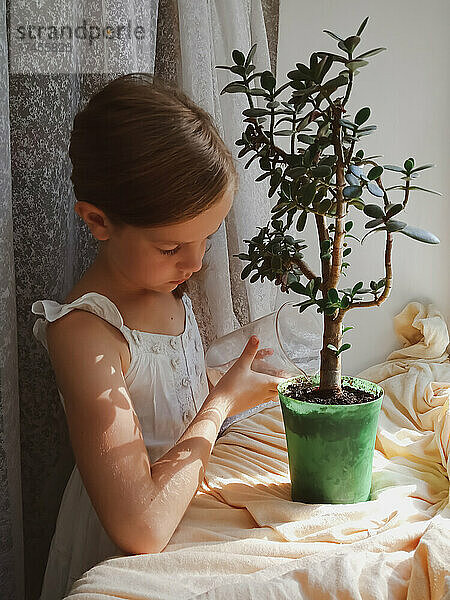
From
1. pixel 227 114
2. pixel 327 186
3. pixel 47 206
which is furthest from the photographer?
pixel 227 114

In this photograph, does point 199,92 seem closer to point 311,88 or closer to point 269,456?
point 311,88

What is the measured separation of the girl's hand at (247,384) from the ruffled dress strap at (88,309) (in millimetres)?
150

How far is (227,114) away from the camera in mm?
1229

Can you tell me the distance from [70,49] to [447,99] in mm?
881

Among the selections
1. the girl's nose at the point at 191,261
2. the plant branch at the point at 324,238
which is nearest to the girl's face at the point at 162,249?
the girl's nose at the point at 191,261

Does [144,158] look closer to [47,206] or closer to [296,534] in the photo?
[47,206]

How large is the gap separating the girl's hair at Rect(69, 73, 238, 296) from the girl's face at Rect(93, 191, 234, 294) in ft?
0.04

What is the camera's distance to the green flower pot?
84cm

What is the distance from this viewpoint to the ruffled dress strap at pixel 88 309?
0.92m

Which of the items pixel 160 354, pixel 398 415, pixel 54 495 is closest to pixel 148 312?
pixel 160 354

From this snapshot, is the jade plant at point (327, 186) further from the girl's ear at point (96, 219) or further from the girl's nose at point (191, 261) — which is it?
the girl's ear at point (96, 219)

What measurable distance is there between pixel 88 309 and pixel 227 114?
49 cm

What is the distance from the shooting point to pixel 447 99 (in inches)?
60.6

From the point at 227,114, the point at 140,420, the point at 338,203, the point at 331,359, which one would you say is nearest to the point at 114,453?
the point at 140,420
